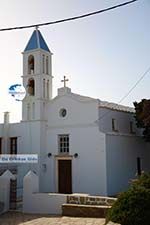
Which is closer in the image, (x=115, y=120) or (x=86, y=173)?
(x=86, y=173)

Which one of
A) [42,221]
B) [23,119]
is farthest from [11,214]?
[23,119]

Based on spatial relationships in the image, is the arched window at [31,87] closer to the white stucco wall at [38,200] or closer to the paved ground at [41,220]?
the white stucco wall at [38,200]

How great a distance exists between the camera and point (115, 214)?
26.6 ft

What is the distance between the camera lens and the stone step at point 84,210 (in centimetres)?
1184

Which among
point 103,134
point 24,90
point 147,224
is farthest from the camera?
point 24,90

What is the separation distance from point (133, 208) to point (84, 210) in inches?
180

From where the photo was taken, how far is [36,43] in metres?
23.6

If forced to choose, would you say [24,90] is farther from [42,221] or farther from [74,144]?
[42,221]

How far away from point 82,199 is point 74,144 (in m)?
8.70

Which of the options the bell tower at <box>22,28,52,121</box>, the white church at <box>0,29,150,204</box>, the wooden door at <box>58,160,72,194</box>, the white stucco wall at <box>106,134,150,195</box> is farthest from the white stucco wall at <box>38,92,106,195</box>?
the bell tower at <box>22,28,52,121</box>

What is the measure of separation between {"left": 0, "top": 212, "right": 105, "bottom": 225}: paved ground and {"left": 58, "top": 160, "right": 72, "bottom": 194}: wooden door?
7.49 m

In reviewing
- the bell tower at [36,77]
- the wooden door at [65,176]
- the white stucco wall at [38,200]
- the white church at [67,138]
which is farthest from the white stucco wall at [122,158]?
the white stucco wall at [38,200]

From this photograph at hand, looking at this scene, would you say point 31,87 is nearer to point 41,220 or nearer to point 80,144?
point 80,144

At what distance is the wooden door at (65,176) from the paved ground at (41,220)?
749 centimetres
